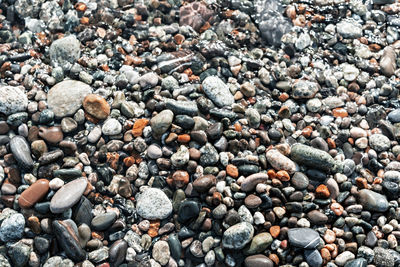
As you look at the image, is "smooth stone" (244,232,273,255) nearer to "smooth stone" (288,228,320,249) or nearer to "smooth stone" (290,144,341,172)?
"smooth stone" (288,228,320,249)

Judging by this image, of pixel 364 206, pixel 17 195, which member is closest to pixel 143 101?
pixel 17 195

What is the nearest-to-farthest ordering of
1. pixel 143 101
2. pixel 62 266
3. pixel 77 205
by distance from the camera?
pixel 62 266, pixel 77 205, pixel 143 101

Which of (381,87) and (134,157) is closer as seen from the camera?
(134,157)

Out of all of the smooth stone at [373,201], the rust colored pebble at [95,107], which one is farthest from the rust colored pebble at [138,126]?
the smooth stone at [373,201]

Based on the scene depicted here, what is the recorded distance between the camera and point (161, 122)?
306 cm

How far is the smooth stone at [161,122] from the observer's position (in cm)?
306

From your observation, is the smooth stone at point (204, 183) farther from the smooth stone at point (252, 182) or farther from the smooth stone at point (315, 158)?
the smooth stone at point (315, 158)

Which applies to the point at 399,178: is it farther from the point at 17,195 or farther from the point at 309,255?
the point at 17,195

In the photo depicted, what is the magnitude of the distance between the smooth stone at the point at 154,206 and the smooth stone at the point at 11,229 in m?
0.88

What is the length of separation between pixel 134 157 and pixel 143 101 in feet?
1.79

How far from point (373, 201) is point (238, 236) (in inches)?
45.6

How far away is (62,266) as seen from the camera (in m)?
2.65

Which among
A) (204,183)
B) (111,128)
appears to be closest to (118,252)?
(204,183)

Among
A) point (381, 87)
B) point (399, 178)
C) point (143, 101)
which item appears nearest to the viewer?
point (399, 178)
